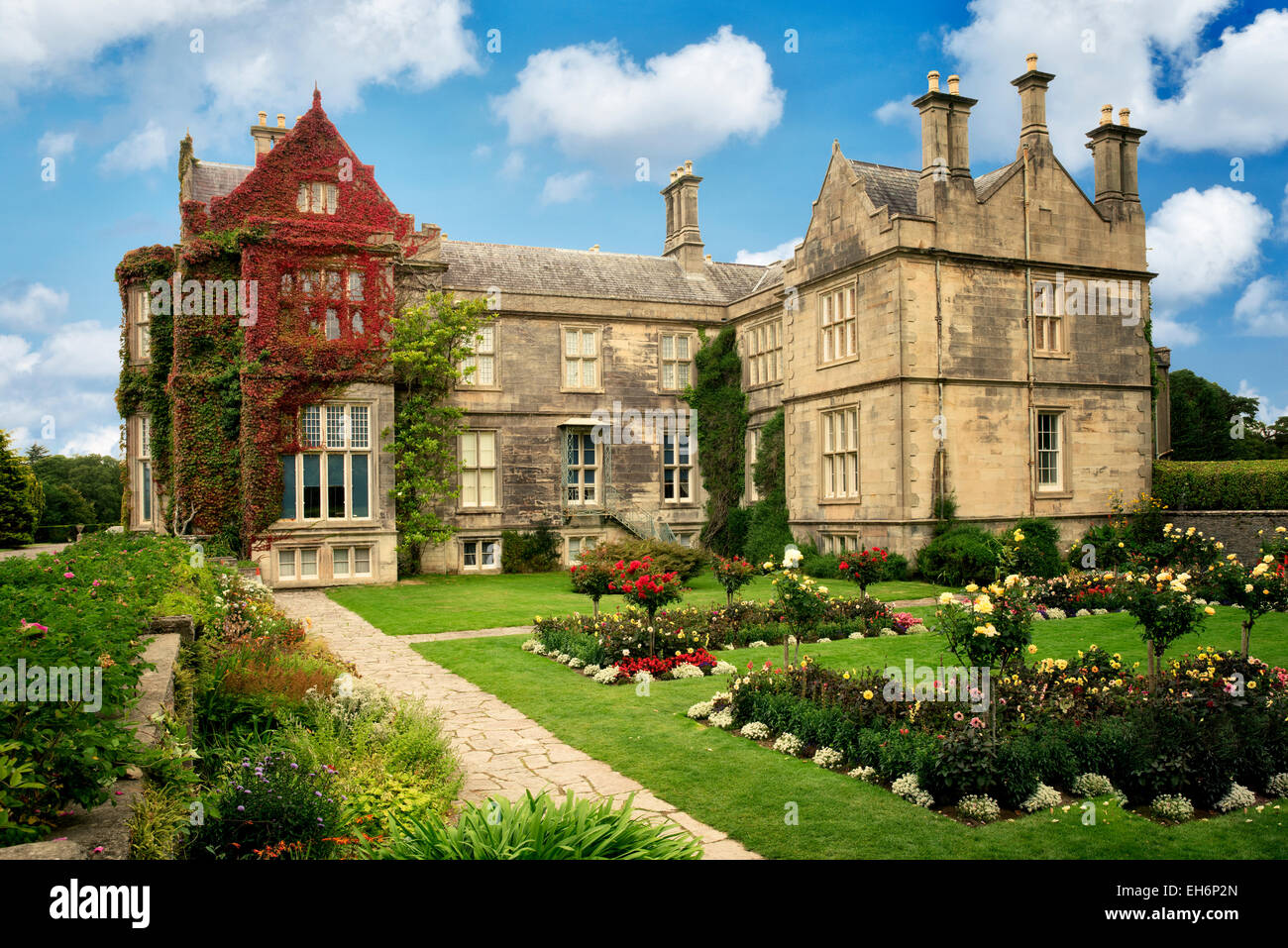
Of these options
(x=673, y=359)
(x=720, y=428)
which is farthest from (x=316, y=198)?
(x=720, y=428)

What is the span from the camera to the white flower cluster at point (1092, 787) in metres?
7.04

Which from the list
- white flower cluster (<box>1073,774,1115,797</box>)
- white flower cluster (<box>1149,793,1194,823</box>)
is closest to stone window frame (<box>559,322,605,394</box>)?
white flower cluster (<box>1073,774,1115,797</box>)

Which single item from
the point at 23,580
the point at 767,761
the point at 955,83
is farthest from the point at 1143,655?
the point at 955,83

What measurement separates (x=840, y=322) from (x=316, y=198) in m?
15.7

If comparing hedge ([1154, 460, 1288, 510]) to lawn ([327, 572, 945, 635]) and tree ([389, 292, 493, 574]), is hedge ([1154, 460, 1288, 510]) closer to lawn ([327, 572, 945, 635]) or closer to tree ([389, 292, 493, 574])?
lawn ([327, 572, 945, 635])

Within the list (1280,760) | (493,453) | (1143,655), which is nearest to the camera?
(1280,760)

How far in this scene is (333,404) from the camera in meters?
25.9

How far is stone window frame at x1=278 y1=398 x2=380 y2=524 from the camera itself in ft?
83.5

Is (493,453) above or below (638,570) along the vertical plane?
above

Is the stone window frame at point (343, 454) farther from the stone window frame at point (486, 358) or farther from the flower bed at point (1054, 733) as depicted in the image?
the flower bed at point (1054, 733)

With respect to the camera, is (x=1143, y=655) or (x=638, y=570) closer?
(x=1143, y=655)

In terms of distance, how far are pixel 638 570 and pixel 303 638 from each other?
4.75m

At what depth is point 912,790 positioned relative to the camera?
6.98m
